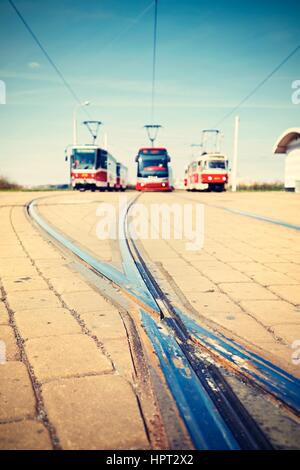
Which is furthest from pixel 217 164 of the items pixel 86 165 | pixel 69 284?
pixel 69 284

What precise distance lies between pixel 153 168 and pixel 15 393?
2702cm

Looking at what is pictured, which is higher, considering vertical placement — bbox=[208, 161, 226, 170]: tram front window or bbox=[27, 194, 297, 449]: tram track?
bbox=[208, 161, 226, 170]: tram front window

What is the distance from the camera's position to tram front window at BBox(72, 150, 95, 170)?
90.0 ft

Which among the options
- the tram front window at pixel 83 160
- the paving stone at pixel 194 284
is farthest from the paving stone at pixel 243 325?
the tram front window at pixel 83 160

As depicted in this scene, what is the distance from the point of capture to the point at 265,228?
7.88 meters

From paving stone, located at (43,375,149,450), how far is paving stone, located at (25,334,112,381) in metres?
0.10

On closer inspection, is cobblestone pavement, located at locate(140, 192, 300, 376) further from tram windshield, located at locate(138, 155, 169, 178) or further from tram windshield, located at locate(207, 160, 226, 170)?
tram windshield, located at locate(207, 160, 226, 170)

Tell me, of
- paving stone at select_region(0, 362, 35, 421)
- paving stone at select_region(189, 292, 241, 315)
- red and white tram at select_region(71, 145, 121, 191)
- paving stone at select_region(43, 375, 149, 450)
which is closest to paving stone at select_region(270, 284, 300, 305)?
paving stone at select_region(189, 292, 241, 315)

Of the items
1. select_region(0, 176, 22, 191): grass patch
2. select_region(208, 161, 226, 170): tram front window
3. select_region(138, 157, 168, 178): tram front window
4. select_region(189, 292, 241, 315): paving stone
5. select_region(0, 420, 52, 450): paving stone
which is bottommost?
select_region(0, 420, 52, 450): paving stone

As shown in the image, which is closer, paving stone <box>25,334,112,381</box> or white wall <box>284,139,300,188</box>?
paving stone <box>25,334,112,381</box>
